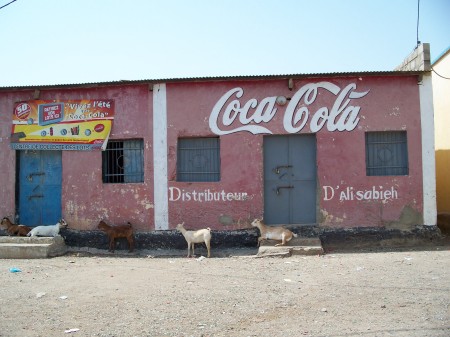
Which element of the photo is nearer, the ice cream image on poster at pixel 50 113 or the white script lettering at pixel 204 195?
the white script lettering at pixel 204 195

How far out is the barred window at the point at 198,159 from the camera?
10.5 meters

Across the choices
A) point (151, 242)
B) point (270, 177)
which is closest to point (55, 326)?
point (151, 242)

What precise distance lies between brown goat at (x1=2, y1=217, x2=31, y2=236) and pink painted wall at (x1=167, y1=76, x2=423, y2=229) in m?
3.40

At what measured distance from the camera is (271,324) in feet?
16.8

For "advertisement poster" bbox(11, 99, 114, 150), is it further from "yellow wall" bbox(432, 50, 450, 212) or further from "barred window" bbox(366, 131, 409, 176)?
"yellow wall" bbox(432, 50, 450, 212)

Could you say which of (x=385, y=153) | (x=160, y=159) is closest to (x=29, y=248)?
(x=160, y=159)

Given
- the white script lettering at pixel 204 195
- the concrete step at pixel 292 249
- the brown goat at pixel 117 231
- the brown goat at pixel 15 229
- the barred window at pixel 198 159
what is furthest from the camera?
the barred window at pixel 198 159

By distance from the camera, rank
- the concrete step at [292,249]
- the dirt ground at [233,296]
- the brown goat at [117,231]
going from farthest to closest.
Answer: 1. the brown goat at [117,231]
2. the concrete step at [292,249]
3. the dirt ground at [233,296]

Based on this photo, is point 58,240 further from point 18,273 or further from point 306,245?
point 306,245

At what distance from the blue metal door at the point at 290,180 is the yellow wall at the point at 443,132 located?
487cm

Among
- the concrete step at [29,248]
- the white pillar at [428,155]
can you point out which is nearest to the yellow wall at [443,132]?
the white pillar at [428,155]

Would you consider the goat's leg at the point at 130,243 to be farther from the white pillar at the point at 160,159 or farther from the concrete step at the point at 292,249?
the concrete step at the point at 292,249

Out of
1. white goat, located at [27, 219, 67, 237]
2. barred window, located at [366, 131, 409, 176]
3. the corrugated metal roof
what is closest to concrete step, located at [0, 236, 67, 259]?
white goat, located at [27, 219, 67, 237]

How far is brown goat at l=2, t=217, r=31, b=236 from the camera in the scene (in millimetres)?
10359
